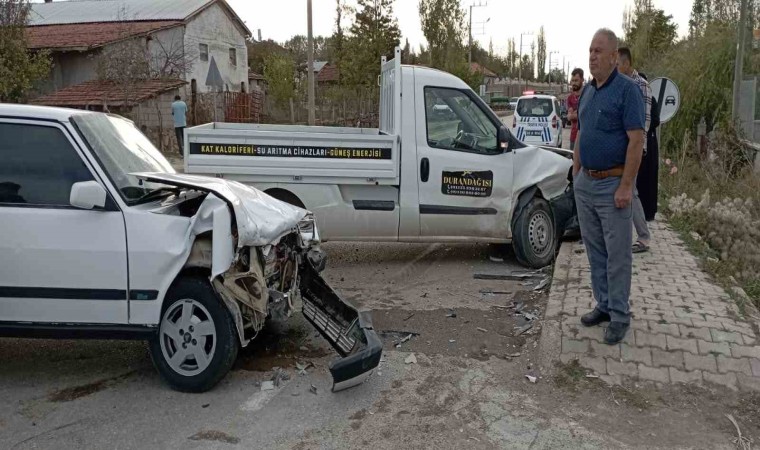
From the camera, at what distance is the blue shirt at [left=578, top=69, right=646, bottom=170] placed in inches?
186

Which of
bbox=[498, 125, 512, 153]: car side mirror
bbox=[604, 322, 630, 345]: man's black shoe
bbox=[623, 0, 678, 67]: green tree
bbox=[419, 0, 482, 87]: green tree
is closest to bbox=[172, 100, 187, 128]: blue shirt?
bbox=[498, 125, 512, 153]: car side mirror

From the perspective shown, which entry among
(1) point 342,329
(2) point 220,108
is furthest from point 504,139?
(2) point 220,108

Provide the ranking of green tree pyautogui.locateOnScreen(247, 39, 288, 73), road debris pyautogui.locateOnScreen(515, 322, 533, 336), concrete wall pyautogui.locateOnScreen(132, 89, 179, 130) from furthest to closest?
green tree pyautogui.locateOnScreen(247, 39, 288, 73)
concrete wall pyautogui.locateOnScreen(132, 89, 179, 130)
road debris pyautogui.locateOnScreen(515, 322, 533, 336)

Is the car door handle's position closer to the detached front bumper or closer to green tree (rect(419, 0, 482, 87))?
the detached front bumper

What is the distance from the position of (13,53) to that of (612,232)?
68.0ft

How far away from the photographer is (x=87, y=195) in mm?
4148

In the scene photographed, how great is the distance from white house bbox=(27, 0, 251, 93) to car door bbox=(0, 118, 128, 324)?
72.1 feet

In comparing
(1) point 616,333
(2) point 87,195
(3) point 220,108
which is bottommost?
(1) point 616,333

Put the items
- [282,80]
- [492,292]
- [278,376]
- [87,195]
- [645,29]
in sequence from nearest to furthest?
[87,195] < [278,376] < [492,292] < [282,80] < [645,29]

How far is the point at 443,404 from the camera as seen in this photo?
4340 millimetres

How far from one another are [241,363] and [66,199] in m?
1.64

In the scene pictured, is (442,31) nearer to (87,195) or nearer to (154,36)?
(154,36)

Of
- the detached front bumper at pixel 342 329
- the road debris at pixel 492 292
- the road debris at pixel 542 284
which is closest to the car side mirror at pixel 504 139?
the road debris at pixel 542 284

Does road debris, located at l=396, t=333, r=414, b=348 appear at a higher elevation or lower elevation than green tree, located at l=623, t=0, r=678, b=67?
lower
